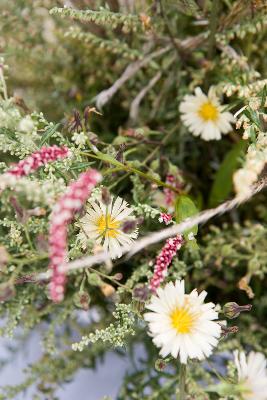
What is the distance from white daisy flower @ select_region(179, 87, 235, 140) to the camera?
0.69 metres

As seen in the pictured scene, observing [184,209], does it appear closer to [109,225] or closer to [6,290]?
[109,225]

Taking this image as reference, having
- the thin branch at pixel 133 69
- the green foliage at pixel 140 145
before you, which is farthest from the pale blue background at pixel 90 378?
the thin branch at pixel 133 69

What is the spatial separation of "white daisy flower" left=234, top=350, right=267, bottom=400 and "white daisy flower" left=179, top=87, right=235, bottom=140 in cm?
31

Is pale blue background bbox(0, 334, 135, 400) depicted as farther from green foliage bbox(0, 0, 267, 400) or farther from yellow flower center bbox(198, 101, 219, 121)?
yellow flower center bbox(198, 101, 219, 121)

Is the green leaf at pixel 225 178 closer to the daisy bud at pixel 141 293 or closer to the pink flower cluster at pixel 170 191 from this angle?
the pink flower cluster at pixel 170 191

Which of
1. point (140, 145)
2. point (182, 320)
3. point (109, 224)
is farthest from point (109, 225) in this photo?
point (140, 145)

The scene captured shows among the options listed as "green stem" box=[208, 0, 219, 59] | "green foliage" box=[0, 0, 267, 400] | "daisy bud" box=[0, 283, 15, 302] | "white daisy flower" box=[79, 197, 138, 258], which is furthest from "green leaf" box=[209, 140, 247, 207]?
"daisy bud" box=[0, 283, 15, 302]

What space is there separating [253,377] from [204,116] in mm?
340

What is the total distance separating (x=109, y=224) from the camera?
1.68 ft

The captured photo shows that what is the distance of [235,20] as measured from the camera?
68cm

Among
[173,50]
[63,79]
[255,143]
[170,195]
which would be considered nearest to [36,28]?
[63,79]

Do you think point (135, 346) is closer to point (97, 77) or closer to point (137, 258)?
point (137, 258)

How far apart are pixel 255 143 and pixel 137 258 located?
→ 25 cm

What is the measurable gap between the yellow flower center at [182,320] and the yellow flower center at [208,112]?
0.95ft
